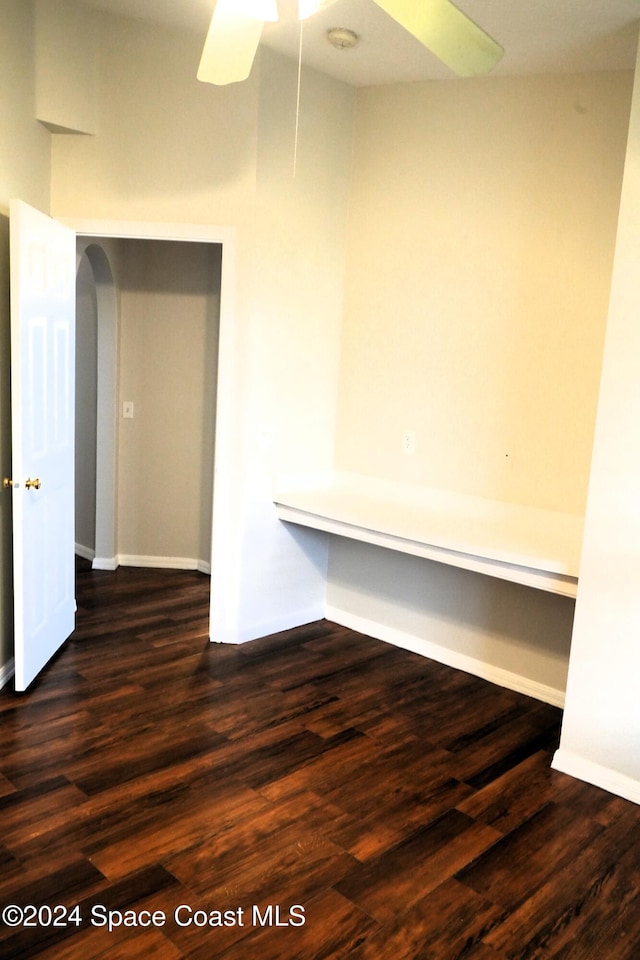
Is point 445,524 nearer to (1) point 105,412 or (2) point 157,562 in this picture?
(2) point 157,562

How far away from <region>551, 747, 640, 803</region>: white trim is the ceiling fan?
2.34 m

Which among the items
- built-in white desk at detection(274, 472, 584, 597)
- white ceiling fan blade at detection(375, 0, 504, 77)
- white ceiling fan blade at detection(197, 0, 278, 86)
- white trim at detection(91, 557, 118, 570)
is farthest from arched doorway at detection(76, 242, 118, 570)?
white ceiling fan blade at detection(375, 0, 504, 77)

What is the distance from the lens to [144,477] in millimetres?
5121

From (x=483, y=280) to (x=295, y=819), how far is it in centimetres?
244

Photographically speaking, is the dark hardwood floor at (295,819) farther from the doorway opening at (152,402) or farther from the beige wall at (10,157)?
the doorway opening at (152,402)

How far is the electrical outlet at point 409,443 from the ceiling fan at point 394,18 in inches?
76.8

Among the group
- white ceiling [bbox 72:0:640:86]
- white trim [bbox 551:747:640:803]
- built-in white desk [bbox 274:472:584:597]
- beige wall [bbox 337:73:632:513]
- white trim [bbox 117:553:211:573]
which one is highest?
white ceiling [bbox 72:0:640:86]

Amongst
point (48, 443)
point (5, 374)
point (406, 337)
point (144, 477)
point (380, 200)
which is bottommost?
point (144, 477)

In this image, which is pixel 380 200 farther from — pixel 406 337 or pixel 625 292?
pixel 625 292

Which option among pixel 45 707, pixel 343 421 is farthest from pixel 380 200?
pixel 45 707

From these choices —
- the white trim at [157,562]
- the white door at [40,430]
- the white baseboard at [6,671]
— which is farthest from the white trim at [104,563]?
the white baseboard at [6,671]

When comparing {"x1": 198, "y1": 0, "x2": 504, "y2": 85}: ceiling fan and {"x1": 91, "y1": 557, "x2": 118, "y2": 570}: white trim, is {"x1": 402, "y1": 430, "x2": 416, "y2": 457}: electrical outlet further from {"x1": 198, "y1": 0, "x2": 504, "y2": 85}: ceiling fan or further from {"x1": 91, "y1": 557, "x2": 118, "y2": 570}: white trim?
{"x1": 91, "y1": 557, "x2": 118, "y2": 570}: white trim

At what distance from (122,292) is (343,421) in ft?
6.10

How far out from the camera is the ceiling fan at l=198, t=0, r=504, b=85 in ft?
5.74
